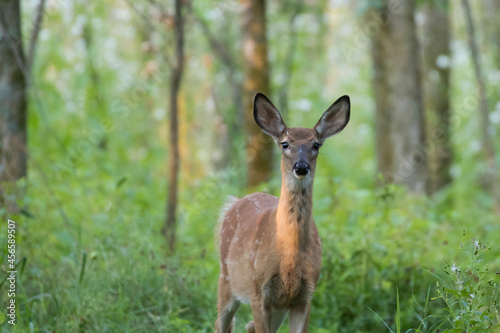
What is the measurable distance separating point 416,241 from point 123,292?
2.79 meters

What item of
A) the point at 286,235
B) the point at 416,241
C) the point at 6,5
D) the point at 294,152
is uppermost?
the point at 6,5

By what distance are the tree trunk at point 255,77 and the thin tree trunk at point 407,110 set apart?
1.94 meters

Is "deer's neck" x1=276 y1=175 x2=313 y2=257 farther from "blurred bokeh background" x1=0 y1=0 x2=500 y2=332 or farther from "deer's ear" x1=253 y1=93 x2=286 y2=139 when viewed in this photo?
Answer: "blurred bokeh background" x1=0 y1=0 x2=500 y2=332

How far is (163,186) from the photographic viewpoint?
36.3 feet

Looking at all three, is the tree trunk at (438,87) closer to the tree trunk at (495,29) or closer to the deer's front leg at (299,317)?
the tree trunk at (495,29)

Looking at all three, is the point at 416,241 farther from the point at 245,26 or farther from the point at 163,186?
the point at 163,186

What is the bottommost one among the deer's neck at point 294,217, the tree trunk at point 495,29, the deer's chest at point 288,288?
the deer's chest at point 288,288

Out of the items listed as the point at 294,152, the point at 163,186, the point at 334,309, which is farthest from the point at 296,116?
the point at 294,152

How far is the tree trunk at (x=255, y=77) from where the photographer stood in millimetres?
8547

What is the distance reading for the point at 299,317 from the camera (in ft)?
12.8

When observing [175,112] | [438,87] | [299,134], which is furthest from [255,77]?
[438,87]

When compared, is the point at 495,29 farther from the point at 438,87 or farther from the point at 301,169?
the point at 301,169

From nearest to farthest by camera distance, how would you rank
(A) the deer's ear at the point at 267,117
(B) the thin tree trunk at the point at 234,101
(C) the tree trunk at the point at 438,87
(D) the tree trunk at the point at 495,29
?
(A) the deer's ear at the point at 267,117 → (B) the thin tree trunk at the point at 234,101 → (C) the tree trunk at the point at 438,87 → (D) the tree trunk at the point at 495,29

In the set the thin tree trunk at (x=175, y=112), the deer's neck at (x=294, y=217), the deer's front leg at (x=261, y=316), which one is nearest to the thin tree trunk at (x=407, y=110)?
the thin tree trunk at (x=175, y=112)
